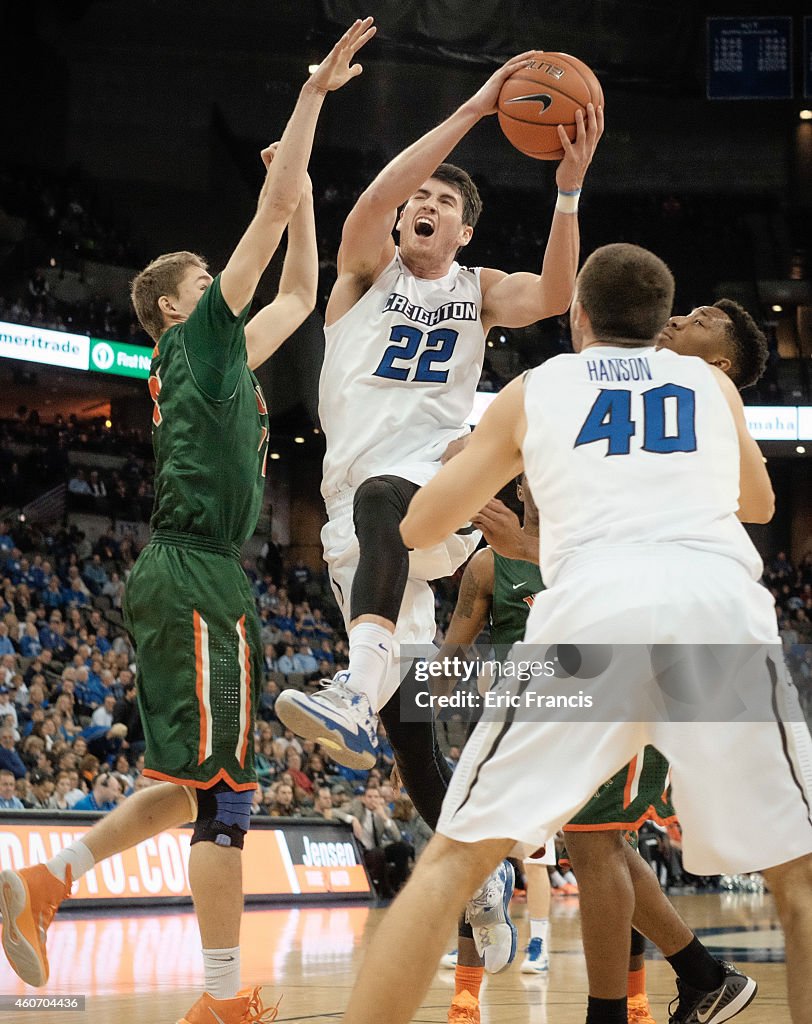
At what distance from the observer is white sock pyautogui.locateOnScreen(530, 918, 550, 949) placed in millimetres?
7672

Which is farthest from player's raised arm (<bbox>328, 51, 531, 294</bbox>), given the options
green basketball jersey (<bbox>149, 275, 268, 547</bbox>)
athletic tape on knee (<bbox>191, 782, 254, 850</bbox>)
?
athletic tape on knee (<bbox>191, 782, 254, 850</bbox>)

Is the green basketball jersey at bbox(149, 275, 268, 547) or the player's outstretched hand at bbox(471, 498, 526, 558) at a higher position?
the green basketball jersey at bbox(149, 275, 268, 547)

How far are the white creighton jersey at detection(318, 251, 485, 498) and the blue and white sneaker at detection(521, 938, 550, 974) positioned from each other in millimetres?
3409

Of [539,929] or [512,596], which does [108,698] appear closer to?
[539,929]

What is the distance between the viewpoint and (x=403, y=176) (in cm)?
506

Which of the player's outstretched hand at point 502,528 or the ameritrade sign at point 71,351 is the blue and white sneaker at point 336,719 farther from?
the ameritrade sign at point 71,351

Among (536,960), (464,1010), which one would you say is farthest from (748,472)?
(536,960)

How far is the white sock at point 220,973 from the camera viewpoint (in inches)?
169

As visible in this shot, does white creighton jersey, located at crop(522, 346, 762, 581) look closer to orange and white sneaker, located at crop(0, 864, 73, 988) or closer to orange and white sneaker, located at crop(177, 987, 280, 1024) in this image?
orange and white sneaker, located at crop(177, 987, 280, 1024)

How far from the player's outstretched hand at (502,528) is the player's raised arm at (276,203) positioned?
120 cm

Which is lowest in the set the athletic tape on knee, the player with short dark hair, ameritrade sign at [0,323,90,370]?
the athletic tape on knee

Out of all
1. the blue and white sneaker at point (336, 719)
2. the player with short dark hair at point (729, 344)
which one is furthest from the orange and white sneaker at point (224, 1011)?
the player with short dark hair at point (729, 344)

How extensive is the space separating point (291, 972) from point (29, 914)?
9.53 ft

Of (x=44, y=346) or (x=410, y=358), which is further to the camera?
(x=44, y=346)
